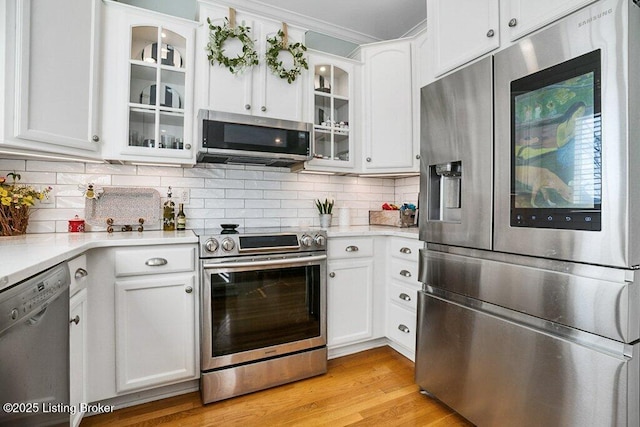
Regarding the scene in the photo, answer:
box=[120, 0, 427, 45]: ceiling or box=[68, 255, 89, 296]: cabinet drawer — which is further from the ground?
box=[120, 0, 427, 45]: ceiling

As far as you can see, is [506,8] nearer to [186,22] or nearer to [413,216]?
[413,216]

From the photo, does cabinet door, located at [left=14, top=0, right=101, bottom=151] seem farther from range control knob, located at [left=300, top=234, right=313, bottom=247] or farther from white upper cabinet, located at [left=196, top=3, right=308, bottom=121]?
range control knob, located at [left=300, top=234, right=313, bottom=247]

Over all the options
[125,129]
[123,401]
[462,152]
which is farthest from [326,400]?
[125,129]

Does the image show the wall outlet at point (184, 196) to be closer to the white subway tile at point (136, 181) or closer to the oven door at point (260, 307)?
the white subway tile at point (136, 181)

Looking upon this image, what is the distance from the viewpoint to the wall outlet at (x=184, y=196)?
231 centimetres

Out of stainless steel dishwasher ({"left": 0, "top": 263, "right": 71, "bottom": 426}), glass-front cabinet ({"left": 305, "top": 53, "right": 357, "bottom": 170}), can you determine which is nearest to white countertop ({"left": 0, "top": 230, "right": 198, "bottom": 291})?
stainless steel dishwasher ({"left": 0, "top": 263, "right": 71, "bottom": 426})

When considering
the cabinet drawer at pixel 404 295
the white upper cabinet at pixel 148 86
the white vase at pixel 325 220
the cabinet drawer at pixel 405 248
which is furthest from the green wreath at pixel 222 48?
the cabinet drawer at pixel 404 295

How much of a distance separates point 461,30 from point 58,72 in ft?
7.00

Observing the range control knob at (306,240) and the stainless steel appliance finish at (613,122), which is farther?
the range control knob at (306,240)

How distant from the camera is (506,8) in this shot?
1.42m

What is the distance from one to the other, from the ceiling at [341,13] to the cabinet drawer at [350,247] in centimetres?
192

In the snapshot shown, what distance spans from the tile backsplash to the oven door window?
27.6 inches

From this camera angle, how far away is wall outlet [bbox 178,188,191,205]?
7.57 feet

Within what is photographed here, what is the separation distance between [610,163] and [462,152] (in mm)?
597
